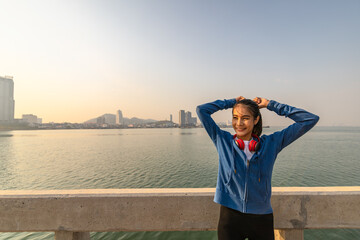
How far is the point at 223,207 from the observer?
7.00 ft

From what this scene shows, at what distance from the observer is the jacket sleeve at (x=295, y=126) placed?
222 centimetres

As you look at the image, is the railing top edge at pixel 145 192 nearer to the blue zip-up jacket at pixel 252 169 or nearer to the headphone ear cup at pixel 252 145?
the blue zip-up jacket at pixel 252 169

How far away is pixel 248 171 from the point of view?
2.02 meters

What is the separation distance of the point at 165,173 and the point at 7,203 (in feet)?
46.5

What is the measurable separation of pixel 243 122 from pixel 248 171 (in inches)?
24.6

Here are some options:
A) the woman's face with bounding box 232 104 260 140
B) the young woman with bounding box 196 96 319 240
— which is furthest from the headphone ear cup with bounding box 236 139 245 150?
the woman's face with bounding box 232 104 260 140

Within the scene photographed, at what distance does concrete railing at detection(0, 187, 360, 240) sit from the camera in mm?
2652

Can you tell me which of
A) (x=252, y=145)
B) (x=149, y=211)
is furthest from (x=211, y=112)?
(x=149, y=211)

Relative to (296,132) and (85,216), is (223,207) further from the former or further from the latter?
(85,216)

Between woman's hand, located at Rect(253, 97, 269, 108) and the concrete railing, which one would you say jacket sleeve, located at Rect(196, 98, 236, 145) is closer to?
woman's hand, located at Rect(253, 97, 269, 108)

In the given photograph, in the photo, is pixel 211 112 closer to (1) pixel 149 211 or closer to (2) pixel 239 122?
(2) pixel 239 122

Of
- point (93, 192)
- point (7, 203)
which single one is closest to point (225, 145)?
point (93, 192)

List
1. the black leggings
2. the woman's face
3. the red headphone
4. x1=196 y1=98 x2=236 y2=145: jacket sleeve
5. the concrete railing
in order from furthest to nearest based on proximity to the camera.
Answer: the concrete railing < x1=196 y1=98 x2=236 y2=145: jacket sleeve < the woman's face < the red headphone < the black leggings

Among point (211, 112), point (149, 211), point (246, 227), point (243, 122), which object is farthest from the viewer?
point (149, 211)
